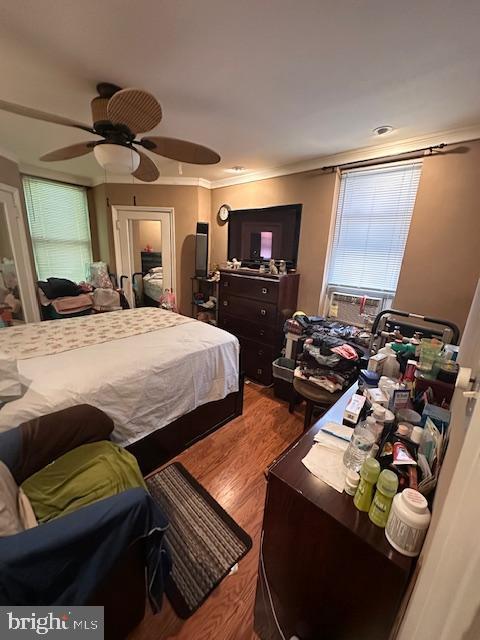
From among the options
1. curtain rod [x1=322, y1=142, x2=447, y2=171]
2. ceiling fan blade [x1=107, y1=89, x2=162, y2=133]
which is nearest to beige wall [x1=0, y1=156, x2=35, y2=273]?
ceiling fan blade [x1=107, y1=89, x2=162, y2=133]

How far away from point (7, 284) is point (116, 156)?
7.69 ft

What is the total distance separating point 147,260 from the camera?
384 centimetres

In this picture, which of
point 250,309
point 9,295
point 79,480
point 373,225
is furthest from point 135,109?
point 9,295

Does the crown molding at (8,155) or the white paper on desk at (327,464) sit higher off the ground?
the crown molding at (8,155)

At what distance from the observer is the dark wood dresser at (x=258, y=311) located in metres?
2.64

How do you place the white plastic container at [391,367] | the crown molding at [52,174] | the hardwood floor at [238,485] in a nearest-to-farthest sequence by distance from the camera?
the hardwood floor at [238,485]
the white plastic container at [391,367]
the crown molding at [52,174]

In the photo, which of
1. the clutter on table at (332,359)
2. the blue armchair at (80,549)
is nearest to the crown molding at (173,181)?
the clutter on table at (332,359)

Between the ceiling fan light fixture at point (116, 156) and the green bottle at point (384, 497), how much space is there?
80.2 inches

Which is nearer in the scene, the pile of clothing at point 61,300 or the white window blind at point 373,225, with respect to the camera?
the white window blind at point 373,225

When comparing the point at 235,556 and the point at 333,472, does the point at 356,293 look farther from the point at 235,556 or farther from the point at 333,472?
the point at 235,556

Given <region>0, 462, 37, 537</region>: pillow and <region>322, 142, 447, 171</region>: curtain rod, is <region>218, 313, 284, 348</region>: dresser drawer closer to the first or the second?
<region>322, 142, 447, 171</region>: curtain rod

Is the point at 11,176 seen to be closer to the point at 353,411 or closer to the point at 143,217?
the point at 143,217

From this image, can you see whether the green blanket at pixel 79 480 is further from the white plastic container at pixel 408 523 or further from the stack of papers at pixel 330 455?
the white plastic container at pixel 408 523

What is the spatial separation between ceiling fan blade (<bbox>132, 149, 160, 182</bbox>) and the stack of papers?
2.13 m
